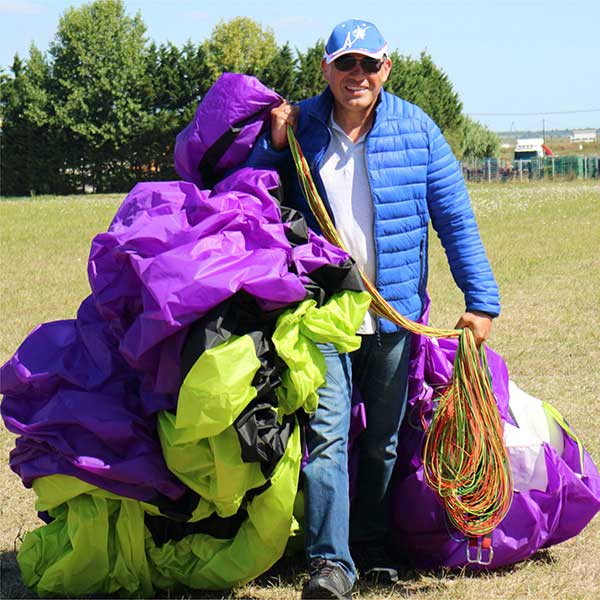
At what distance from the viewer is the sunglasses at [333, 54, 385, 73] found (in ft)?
11.7

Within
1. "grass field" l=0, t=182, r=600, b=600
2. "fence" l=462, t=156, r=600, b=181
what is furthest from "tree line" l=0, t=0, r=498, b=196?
"grass field" l=0, t=182, r=600, b=600

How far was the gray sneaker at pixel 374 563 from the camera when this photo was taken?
149 inches

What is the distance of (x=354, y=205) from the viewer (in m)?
3.69

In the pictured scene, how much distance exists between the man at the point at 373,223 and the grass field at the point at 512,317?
398 mm

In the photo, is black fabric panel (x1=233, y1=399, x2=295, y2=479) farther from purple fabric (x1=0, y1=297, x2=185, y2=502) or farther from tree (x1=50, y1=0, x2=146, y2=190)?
tree (x1=50, y1=0, x2=146, y2=190)

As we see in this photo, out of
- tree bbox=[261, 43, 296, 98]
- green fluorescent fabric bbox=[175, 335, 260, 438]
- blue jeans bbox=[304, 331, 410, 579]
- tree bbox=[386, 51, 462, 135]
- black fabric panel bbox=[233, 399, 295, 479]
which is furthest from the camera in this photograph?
tree bbox=[386, 51, 462, 135]

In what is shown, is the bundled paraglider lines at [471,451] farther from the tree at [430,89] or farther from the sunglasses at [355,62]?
the tree at [430,89]

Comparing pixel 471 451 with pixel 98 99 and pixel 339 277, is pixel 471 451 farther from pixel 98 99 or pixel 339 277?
pixel 98 99

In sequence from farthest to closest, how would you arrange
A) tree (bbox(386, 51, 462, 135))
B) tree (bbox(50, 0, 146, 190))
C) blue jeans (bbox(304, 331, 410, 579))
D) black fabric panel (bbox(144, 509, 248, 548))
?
tree (bbox(386, 51, 462, 135)) → tree (bbox(50, 0, 146, 190)) → black fabric panel (bbox(144, 509, 248, 548)) → blue jeans (bbox(304, 331, 410, 579))

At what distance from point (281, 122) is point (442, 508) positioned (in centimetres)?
160

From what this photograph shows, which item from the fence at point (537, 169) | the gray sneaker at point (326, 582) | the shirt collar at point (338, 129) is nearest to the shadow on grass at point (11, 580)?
the gray sneaker at point (326, 582)

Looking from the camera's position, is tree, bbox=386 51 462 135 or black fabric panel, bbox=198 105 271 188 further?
tree, bbox=386 51 462 135

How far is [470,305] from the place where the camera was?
3.80 meters

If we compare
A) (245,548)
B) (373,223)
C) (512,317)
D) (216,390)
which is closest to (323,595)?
(245,548)
